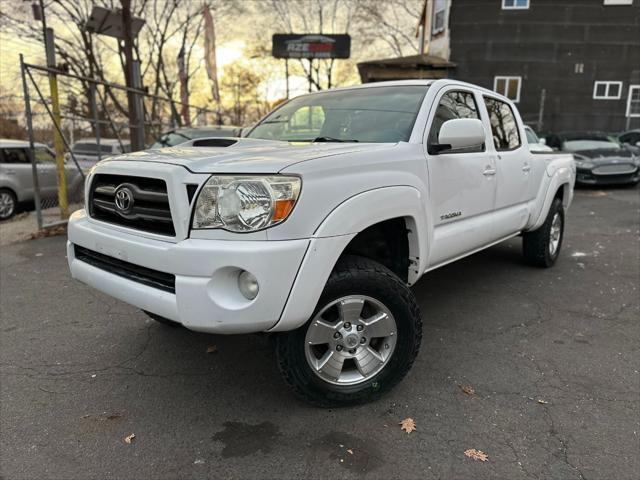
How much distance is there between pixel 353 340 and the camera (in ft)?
8.56

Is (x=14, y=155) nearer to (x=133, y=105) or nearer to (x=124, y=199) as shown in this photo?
(x=133, y=105)

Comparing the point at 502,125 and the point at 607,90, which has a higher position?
the point at 607,90

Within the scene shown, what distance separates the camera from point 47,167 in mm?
9477

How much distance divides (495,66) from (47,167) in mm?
18102

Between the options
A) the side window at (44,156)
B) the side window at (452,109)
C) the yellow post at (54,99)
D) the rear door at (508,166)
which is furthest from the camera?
the side window at (44,156)

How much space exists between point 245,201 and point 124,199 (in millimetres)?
770

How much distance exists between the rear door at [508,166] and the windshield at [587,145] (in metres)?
9.64

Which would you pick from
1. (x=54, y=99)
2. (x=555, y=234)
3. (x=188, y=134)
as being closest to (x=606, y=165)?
(x=555, y=234)

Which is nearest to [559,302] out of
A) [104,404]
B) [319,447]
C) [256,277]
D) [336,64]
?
[319,447]

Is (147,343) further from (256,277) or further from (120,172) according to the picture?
(256,277)

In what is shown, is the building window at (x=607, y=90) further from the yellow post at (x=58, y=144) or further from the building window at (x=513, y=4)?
the yellow post at (x=58, y=144)

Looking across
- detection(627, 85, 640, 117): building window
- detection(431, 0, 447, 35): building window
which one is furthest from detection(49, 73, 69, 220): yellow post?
detection(627, 85, 640, 117): building window

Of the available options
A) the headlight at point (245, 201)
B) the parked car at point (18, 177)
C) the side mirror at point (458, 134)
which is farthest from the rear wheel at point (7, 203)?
the side mirror at point (458, 134)

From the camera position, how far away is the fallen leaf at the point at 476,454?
2266 millimetres
